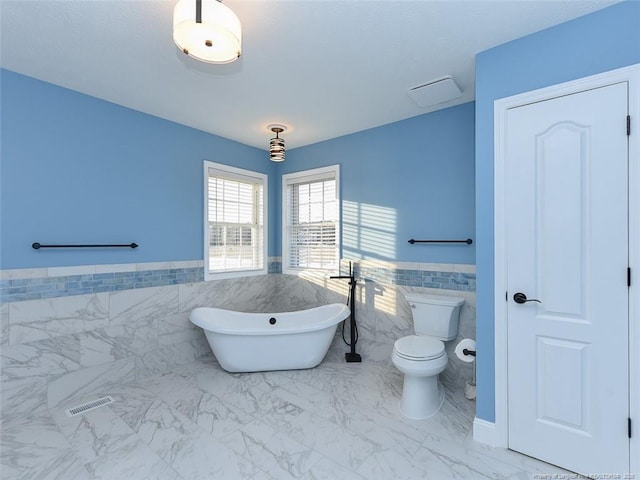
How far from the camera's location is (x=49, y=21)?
6.06 feet

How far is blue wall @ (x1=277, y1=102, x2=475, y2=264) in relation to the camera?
294 cm

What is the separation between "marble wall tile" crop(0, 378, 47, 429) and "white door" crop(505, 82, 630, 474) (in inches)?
131

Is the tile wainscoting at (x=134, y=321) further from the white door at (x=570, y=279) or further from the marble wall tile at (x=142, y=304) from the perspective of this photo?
the white door at (x=570, y=279)

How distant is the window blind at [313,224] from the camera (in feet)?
13.0

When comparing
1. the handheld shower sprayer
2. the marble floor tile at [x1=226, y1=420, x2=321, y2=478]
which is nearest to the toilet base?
the marble floor tile at [x1=226, y1=420, x2=321, y2=478]

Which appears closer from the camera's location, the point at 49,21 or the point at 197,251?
the point at 49,21

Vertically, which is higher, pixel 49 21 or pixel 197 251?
pixel 49 21

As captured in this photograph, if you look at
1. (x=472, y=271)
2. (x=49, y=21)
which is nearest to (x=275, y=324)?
(x=472, y=271)

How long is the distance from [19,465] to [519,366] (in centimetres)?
300

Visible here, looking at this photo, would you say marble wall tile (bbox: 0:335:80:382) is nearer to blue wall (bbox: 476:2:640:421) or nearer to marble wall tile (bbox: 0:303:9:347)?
marble wall tile (bbox: 0:303:9:347)

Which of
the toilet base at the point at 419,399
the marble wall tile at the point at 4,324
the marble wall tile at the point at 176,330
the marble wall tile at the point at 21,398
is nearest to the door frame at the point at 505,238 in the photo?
the toilet base at the point at 419,399

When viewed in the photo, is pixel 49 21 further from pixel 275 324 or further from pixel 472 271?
pixel 472 271

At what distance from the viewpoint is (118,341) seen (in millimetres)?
2920

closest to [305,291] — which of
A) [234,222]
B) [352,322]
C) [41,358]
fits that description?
[352,322]
